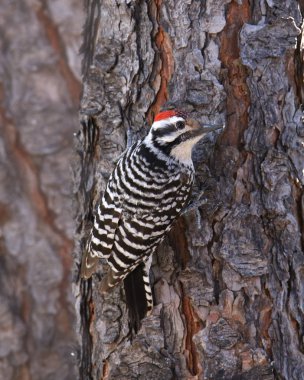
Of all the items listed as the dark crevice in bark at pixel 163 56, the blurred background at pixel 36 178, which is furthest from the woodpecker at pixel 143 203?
the blurred background at pixel 36 178

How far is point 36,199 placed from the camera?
18.0ft

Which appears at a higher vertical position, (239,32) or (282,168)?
(239,32)

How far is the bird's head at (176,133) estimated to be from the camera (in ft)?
12.9

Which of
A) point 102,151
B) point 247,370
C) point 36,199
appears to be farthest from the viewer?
point 36,199

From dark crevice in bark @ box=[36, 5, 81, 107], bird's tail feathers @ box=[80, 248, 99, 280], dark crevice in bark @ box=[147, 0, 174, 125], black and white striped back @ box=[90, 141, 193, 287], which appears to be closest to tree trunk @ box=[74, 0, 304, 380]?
dark crevice in bark @ box=[147, 0, 174, 125]

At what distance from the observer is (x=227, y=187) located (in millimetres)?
4004

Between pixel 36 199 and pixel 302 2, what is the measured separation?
2304 millimetres

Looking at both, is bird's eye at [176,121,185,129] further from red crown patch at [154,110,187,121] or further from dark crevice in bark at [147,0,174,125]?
dark crevice in bark at [147,0,174,125]

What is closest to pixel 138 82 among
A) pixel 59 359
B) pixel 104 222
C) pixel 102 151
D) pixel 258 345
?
pixel 102 151

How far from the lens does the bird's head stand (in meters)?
3.95

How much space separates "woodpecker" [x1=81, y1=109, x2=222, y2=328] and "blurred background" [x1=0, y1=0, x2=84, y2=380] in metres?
1.32

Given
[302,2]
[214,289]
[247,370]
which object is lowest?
[247,370]

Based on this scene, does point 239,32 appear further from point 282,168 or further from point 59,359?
point 59,359

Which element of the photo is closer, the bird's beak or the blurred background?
the bird's beak
